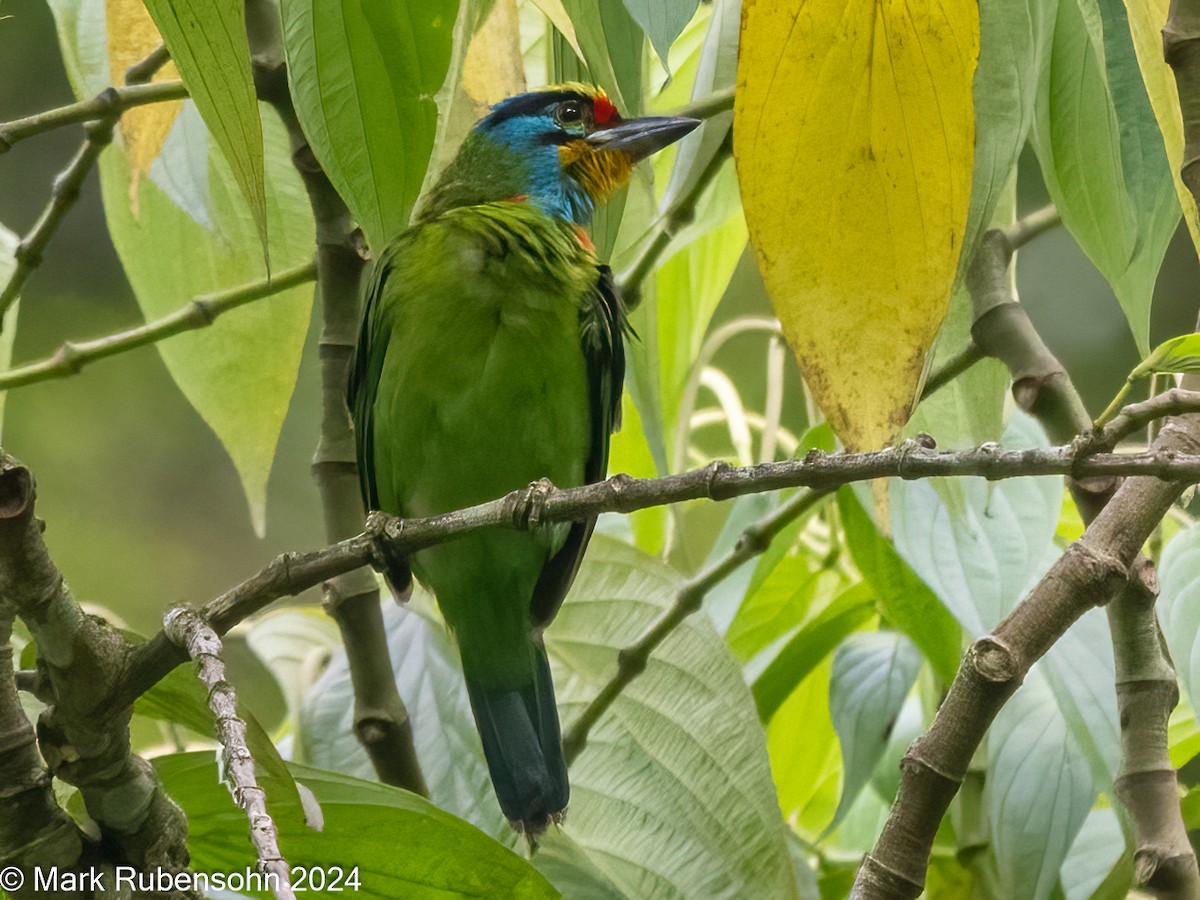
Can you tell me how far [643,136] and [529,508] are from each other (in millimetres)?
1263

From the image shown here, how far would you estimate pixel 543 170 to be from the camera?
2715 millimetres

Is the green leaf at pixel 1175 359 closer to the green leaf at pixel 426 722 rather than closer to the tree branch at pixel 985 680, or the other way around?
the tree branch at pixel 985 680

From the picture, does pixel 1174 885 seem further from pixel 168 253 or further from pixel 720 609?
pixel 168 253

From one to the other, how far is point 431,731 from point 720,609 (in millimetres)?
471

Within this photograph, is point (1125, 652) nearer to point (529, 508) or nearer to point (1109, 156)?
point (1109, 156)

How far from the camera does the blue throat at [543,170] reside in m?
2.67

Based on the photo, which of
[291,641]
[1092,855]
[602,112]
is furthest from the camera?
[602,112]

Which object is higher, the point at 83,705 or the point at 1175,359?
the point at 1175,359

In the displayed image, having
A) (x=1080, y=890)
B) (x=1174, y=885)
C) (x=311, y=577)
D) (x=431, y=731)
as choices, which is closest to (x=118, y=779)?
(x=311, y=577)

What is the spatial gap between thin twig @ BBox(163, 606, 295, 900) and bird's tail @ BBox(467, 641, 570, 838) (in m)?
0.83

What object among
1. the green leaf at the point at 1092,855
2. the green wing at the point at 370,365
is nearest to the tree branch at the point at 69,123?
the green wing at the point at 370,365

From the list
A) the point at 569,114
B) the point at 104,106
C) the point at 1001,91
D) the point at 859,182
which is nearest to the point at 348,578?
the point at 104,106

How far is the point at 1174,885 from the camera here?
1379 mm

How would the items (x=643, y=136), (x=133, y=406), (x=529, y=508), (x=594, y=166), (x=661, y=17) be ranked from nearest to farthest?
(x=661, y=17) → (x=529, y=508) → (x=643, y=136) → (x=594, y=166) → (x=133, y=406)
